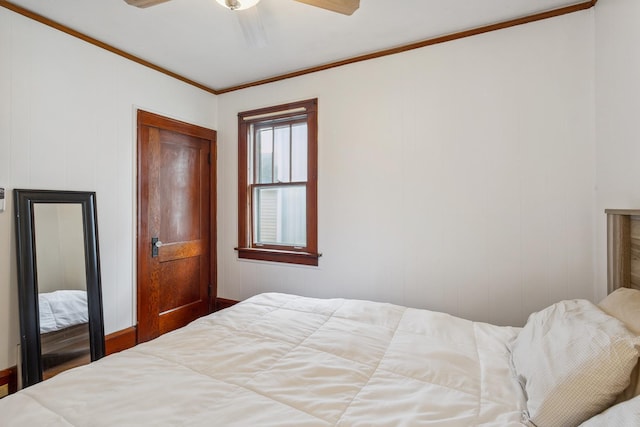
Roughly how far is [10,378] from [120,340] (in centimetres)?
66

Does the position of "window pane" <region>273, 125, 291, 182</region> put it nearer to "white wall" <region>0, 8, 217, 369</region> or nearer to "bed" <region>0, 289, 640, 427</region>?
"white wall" <region>0, 8, 217, 369</region>

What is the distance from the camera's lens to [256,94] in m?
3.19

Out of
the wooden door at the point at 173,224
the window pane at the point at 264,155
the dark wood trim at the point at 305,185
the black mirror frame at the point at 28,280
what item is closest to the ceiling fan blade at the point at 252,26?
the dark wood trim at the point at 305,185

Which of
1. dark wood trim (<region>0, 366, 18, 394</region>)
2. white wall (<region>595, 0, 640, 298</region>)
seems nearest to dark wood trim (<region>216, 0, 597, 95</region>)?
white wall (<region>595, 0, 640, 298</region>)

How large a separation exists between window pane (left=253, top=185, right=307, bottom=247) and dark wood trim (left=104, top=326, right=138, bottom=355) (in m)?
1.36

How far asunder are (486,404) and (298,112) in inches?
104

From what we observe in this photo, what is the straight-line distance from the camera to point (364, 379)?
1162mm

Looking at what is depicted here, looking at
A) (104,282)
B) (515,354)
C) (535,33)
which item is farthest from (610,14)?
(104,282)

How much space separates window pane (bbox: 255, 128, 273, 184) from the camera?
126 inches

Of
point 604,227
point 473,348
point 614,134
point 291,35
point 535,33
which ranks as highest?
point 291,35

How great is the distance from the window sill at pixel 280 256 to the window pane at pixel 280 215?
0.12 metres

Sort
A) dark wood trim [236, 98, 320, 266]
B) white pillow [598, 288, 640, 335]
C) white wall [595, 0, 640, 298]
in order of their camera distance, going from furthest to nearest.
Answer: dark wood trim [236, 98, 320, 266]
white wall [595, 0, 640, 298]
white pillow [598, 288, 640, 335]

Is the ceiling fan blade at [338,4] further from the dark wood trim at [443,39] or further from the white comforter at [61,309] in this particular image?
the white comforter at [61,309]

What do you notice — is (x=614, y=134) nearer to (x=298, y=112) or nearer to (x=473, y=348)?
(x=473, y=348)
